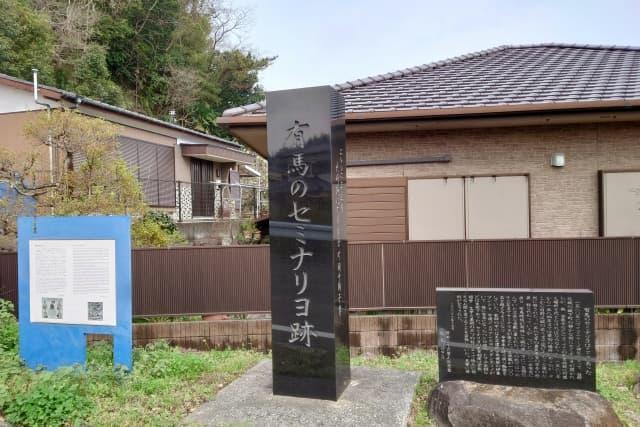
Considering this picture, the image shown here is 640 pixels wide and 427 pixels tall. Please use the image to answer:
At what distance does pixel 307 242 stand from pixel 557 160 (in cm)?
584

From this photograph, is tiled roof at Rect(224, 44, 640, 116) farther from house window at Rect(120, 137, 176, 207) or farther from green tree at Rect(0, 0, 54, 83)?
green tree at Rect(0, 0, 54, 83)

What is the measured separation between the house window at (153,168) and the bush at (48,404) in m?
9.94

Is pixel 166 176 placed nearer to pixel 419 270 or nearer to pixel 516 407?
pixel 419 270

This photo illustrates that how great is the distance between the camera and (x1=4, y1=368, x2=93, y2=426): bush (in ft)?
14.2

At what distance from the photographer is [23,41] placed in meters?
17.2

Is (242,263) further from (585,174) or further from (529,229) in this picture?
(585,174)

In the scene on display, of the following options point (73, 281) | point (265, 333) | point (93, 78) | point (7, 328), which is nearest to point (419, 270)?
point (265, 333)

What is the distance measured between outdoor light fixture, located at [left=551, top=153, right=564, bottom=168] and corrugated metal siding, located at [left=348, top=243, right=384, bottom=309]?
364 centimetres

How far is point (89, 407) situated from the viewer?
14.9 feet

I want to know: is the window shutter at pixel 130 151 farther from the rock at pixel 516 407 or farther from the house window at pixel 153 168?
the rock at pixel 516 407

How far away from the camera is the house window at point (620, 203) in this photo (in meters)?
8.30

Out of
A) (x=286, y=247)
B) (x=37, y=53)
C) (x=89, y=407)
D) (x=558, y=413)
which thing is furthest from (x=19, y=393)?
(x=37, y=53)

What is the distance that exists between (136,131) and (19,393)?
1169cm

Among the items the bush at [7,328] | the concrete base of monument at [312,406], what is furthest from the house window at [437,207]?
the bush at [7,328]
